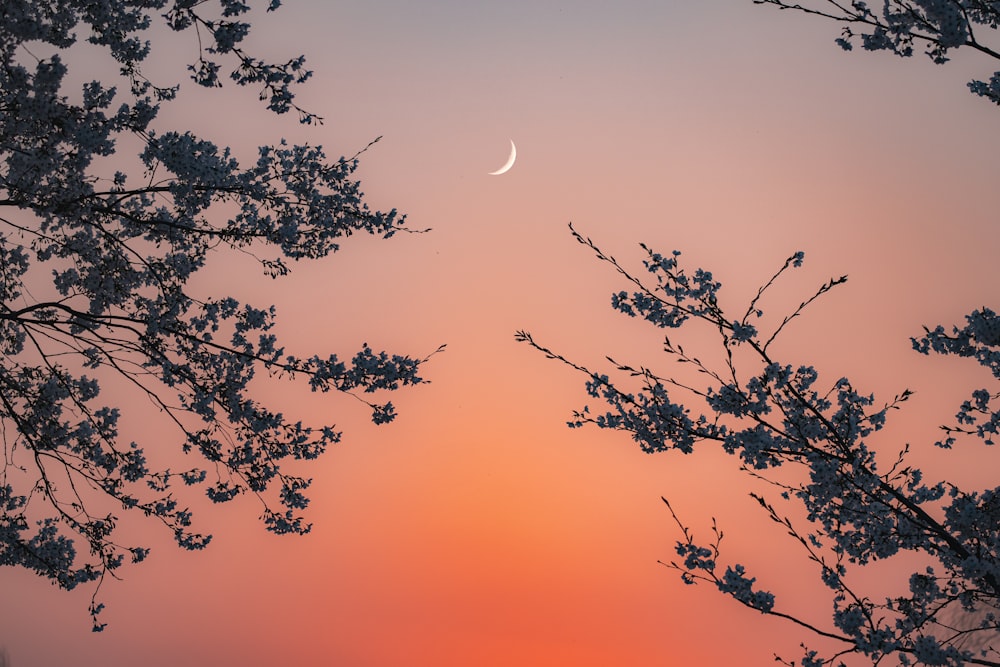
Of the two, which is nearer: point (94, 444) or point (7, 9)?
point (7, 9)

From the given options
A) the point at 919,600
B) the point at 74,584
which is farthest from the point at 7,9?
the point at 919,600

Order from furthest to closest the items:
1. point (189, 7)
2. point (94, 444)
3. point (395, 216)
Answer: point (395, 216) < point (94, 444) < point (189, 7)

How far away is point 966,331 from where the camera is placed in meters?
6.35

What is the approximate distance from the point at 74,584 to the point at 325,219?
17.3 feet

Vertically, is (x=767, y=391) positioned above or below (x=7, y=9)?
below

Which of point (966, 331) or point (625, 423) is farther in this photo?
point (625, 423)

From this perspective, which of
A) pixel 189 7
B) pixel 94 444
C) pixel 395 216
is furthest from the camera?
pixel 395 216

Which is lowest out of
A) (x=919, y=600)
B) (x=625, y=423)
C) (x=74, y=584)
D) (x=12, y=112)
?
(x=919, y=600)

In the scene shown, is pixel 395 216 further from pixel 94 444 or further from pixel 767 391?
pixel 767 391

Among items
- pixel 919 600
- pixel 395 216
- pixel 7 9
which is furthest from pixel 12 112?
pixel 919 600

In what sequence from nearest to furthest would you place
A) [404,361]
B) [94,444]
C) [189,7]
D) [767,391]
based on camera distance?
[767,391], [189,7], [404,361], [94,444]

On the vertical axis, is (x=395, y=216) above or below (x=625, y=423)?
above

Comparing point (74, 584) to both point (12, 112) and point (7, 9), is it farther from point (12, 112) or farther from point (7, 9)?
point (7, 9)

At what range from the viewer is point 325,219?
9.69 m
